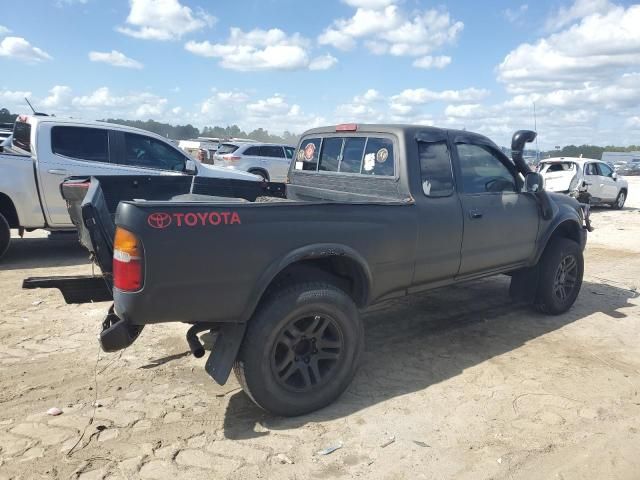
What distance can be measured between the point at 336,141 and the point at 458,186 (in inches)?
48.2

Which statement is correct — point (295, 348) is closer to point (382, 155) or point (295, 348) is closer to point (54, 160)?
point (382, 155)

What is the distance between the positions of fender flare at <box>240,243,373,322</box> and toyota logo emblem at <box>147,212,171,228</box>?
0.66 metres

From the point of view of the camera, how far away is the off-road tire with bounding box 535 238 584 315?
536cm

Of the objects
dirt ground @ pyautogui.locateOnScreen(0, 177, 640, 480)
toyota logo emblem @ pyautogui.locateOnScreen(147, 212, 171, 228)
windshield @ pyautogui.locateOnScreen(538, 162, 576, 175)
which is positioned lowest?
dirt ground @ pyautogui.locateOnScreen(0, 177, 640, 480)

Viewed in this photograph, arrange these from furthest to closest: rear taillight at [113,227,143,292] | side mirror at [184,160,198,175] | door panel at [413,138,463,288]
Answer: side mirror at [184,160,198,175], door panel at [413,138,463,288], rear taillight at [113,227,143,292]

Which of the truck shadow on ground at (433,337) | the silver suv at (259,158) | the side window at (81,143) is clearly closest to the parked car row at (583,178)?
the silver suv at (259,158)

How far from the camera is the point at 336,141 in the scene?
4832 millimetres

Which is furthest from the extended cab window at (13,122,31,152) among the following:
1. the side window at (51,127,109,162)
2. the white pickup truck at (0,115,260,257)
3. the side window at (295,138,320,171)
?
the side window at (295,138,320,171)

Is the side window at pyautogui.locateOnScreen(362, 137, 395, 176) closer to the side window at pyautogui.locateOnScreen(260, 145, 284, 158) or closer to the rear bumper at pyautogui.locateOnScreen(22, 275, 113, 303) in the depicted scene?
the rear bumper at pyautogui.locateOnScreen(22, 275, 113, 303)

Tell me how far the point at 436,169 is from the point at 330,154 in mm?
1092

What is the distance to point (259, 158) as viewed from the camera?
58.0 feet

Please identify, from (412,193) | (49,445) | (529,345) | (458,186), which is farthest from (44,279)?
(529,345)

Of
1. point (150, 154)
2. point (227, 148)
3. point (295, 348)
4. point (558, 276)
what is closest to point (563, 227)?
point (558, 276)

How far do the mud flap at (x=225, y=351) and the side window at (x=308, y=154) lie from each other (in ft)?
7.60
